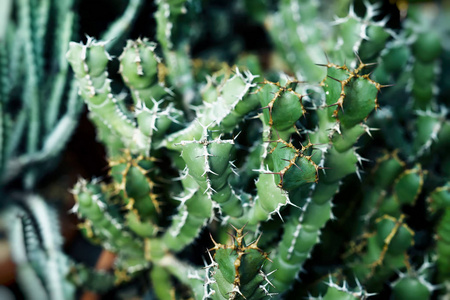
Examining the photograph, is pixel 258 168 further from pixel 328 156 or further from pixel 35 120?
pixel 35 120

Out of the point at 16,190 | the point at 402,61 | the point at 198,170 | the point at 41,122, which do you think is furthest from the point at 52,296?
the point at 402,61

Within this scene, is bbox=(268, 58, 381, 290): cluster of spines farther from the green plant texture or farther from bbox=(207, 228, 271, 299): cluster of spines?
bbox=(207, 228, 271, 299): cluster of spines

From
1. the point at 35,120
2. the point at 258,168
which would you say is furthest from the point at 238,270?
the point at 35,120

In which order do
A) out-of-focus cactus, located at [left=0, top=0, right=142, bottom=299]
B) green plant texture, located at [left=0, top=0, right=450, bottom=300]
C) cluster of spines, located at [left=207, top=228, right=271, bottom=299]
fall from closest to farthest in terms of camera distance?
cluster of spines, located at [left=207, top=228, right=271, bottom=299] → green plant texture, located at [left=0, top=0, right=450, bottom=300] → out-of-focus cactus, located at [left=0, top=0, right=142, bottom=299]

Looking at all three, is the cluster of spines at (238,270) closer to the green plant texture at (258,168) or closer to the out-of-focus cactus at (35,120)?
the green plant texture at (258,168)

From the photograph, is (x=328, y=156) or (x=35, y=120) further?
(x=35, y=120)

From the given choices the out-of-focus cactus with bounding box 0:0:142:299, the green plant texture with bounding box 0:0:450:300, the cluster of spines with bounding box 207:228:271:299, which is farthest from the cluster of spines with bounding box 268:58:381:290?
the out-of-focus cactus with bounding box 0:0:142:299

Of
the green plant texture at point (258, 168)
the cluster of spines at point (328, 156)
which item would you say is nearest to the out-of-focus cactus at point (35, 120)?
the green plant texture at point (258, 168)

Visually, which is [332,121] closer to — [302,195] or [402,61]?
[302,195]
